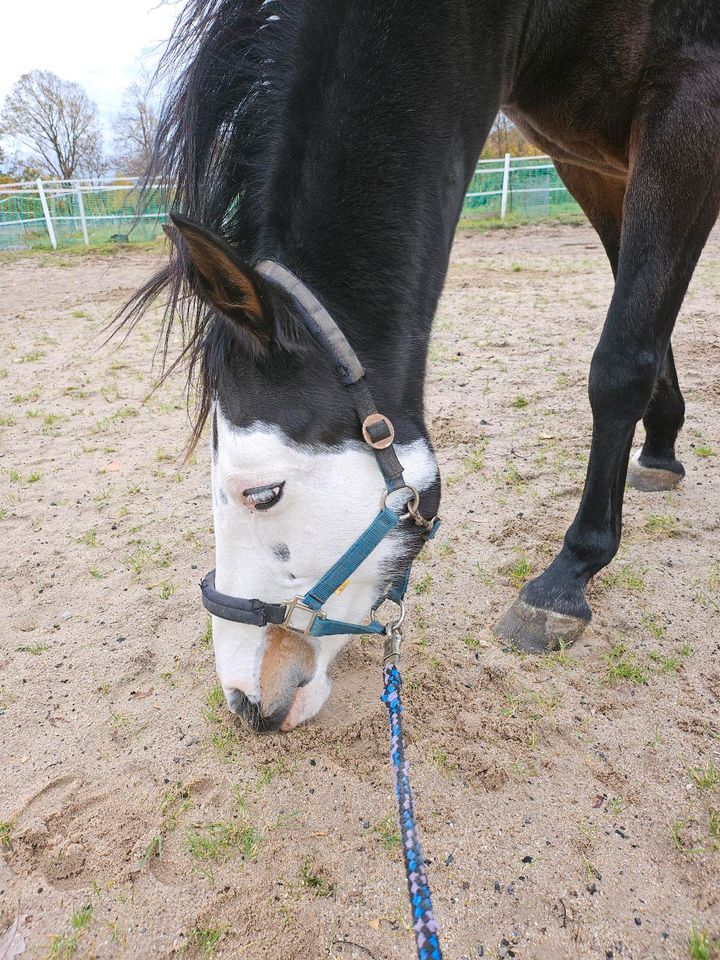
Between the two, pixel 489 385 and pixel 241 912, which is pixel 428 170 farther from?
pixel 489 385

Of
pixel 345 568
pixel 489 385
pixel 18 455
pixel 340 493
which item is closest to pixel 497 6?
pixel 340 493

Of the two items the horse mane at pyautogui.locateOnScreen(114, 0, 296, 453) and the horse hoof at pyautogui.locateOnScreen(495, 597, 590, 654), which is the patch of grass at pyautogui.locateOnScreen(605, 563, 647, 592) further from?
the horse mane at pyautogui.locateOnScreen(114, 0, 296, 453)

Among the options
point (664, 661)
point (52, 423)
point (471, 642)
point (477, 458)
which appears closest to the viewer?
point (664, 661)

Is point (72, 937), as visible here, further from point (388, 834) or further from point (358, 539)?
point (358, 539)

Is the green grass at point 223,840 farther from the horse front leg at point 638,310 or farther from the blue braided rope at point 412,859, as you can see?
the horse front leg at point 638,310

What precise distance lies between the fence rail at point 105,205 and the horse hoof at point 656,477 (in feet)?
46.4

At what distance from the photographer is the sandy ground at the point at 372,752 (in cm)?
149

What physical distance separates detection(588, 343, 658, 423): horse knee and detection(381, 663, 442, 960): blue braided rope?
1201mm

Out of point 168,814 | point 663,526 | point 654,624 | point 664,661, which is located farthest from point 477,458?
point 168,814

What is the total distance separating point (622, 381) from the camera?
2.07 metres

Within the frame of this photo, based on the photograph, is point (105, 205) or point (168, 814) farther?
point (105, 205)

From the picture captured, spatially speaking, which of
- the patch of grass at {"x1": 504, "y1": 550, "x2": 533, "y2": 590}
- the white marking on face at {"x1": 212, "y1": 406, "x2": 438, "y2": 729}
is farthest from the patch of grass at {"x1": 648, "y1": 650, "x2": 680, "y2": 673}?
the white marking on face at {"x1": 212, "y1": 406, "x2": 438, "y2": 729}

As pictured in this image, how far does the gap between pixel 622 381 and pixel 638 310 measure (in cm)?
23

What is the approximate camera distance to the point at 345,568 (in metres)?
1.64
